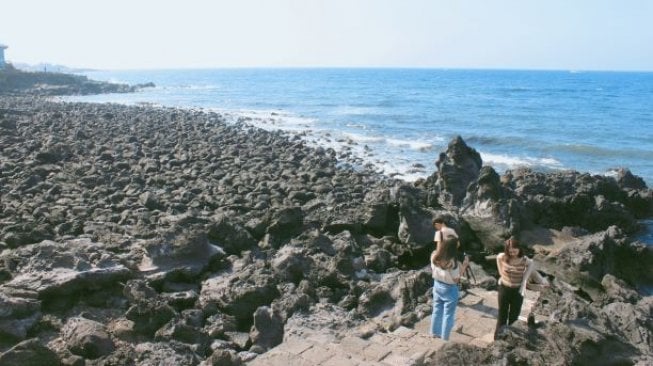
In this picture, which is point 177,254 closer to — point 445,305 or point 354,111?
point 445,305

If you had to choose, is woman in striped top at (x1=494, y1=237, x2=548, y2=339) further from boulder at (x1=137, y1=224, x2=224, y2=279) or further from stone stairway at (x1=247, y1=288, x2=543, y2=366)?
boulder at (x1=137, y1=224, x2=224, y2=279)

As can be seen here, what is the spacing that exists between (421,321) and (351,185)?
13.4 metres

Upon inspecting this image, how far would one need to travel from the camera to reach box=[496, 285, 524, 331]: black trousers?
877cm

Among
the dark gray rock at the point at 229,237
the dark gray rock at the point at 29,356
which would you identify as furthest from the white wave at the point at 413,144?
the dark gray rock at the point at 29,356

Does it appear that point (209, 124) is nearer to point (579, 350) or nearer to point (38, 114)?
point (38, 114)

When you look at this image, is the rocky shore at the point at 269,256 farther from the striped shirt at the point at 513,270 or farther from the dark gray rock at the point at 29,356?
the striped shirt at the point at 513,270

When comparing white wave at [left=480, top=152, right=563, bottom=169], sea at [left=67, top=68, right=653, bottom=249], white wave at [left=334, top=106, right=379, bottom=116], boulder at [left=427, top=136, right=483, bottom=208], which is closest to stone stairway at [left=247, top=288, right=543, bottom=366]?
boulder at [left=427, top=136, right=483, bottom=208]

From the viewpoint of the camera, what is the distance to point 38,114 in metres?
44.1

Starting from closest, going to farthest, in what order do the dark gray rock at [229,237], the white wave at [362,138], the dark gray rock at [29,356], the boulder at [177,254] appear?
the dark gray rock at [29,356], the boulder at [177,254], the dark gray rock at [229,237], the white wave at [362,138]

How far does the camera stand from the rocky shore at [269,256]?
871 cm

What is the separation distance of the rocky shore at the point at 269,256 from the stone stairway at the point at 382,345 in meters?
0.45

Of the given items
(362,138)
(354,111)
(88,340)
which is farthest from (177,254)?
(354,111)

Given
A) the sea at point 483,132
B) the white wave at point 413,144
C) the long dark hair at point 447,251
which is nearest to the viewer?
the long dark hair at point 447,251

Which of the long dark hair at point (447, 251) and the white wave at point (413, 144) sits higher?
the long dark hair at point (447, 251)
